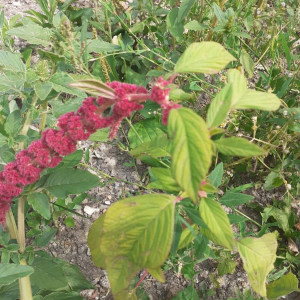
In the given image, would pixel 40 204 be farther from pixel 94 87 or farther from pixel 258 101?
pixel 258 101

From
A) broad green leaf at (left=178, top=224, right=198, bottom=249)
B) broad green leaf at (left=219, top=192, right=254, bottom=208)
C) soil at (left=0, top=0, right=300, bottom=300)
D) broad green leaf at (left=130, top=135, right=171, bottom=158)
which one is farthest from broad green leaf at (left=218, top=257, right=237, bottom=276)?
broad green leaf at (left=130, top=135, right=171, bottom=158)

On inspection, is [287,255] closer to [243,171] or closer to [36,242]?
[243,171]

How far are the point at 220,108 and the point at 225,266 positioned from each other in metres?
1.10

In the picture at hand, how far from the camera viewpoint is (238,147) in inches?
25.6

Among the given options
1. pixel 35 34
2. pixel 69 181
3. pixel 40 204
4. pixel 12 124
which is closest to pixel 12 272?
pixel 40 204

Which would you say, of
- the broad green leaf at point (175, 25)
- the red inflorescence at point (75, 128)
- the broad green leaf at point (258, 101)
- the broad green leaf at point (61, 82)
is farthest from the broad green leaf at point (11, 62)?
the broad green leaf at point (175, 25)

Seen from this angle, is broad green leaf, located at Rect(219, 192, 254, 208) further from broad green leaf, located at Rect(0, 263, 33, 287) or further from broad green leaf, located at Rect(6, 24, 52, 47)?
broad green leaf, located at Rect(6, 24, 52, 47)

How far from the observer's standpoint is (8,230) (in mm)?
1249

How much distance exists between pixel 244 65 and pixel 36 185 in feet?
4.06

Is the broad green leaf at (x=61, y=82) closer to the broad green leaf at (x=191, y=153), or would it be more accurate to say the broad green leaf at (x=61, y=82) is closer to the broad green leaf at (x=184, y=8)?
the broad green leaf at (x=191, y=153)

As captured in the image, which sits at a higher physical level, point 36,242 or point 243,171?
point 36,242

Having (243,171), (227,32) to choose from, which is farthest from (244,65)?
(243,171)

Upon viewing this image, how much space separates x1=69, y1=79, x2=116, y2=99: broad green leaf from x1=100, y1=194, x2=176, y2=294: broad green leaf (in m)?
0.22

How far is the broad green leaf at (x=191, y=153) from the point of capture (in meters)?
0.56
